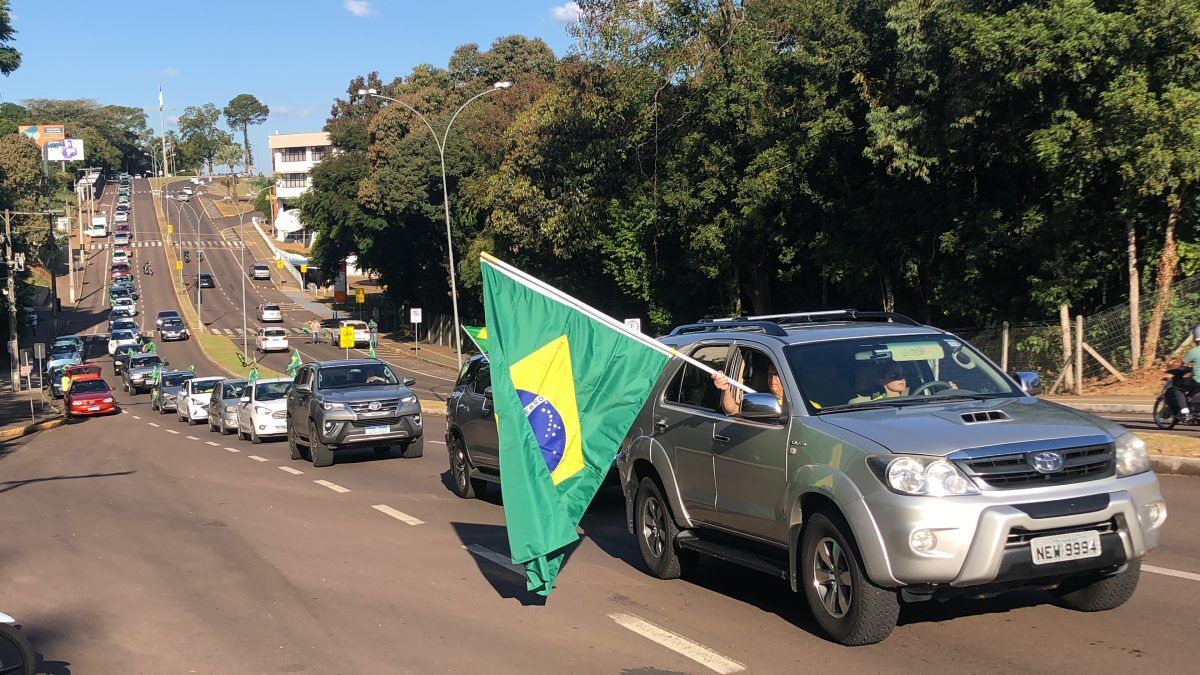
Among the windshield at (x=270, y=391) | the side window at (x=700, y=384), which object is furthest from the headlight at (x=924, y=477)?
the windshield at (x=270, y=391)

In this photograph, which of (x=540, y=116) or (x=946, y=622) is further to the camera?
(x=540, y=116)

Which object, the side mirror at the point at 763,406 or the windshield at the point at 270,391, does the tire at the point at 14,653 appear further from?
the windshield at the point at 270,391

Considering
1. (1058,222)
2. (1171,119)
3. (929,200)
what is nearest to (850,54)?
(929,200)

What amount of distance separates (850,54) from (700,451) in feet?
82.9

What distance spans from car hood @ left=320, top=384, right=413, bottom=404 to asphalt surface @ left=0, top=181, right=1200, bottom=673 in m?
4.05

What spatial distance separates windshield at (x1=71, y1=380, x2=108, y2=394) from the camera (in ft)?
138

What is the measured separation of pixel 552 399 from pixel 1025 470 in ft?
9.73

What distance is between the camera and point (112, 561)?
1071 cm

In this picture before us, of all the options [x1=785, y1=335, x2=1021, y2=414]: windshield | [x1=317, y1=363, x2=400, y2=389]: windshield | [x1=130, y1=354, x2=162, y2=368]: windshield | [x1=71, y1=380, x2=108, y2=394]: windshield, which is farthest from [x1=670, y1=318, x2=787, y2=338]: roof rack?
[x1=130, y1=354, x2=162, y2=368]: windshield

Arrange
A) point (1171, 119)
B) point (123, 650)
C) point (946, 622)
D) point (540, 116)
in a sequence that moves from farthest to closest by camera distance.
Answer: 1. point (540, 116)
2. point (1171, 119)
3. point (123, 650)
4. point (946, 622)

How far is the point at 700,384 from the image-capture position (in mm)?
8359

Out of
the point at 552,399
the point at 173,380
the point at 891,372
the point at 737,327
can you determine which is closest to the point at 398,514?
the point at 737,327

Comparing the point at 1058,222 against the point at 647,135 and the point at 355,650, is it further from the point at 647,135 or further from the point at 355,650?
the point at 355,650

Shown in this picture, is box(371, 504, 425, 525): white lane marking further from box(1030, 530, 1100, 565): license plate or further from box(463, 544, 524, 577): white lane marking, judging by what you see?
box(1030, 530, 1100, 565): license plate
